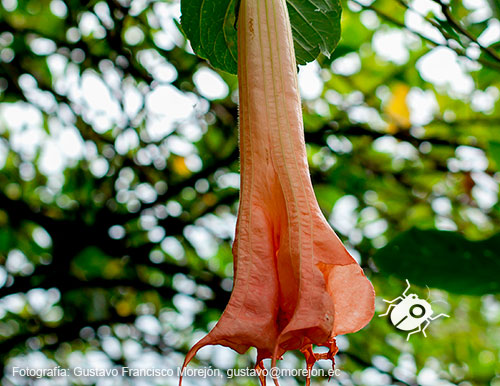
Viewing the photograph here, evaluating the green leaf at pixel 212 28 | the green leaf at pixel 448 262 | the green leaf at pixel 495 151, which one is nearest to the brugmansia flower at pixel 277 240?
the green leaf at pixel 212 28

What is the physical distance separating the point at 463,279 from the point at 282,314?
41 centimetres

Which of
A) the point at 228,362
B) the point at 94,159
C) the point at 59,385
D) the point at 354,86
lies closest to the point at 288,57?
the point at 354,86

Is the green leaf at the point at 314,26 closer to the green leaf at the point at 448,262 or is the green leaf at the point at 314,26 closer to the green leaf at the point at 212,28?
the green leaf at the point at 212,28

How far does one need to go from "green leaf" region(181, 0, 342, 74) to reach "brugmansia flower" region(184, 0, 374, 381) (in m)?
0.11

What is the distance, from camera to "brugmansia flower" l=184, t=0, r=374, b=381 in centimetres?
36

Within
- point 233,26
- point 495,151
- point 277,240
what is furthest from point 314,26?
point 495,151

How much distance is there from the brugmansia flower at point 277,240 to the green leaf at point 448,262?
1.09ft

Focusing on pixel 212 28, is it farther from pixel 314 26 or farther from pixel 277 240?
pixel 277 240

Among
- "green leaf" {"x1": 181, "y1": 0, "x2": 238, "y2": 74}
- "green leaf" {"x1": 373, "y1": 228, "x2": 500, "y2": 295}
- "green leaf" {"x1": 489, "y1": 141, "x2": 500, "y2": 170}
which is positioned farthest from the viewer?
"green leaf" {"x1": 489, "y1": 141, "x2": 500, "y2": 170}

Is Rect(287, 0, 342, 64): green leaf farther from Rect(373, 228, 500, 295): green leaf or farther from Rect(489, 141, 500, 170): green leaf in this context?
Rect(489, 141, 500, 170): green leaf

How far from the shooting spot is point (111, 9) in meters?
1.20

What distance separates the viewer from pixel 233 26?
0.57 meters

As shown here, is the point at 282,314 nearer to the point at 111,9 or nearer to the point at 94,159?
the point at 111,9

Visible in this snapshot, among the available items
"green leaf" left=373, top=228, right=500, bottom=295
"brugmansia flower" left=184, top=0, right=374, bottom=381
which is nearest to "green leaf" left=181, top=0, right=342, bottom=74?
"brugmansia flower" left=184, top=0, right=374, bottom=381
